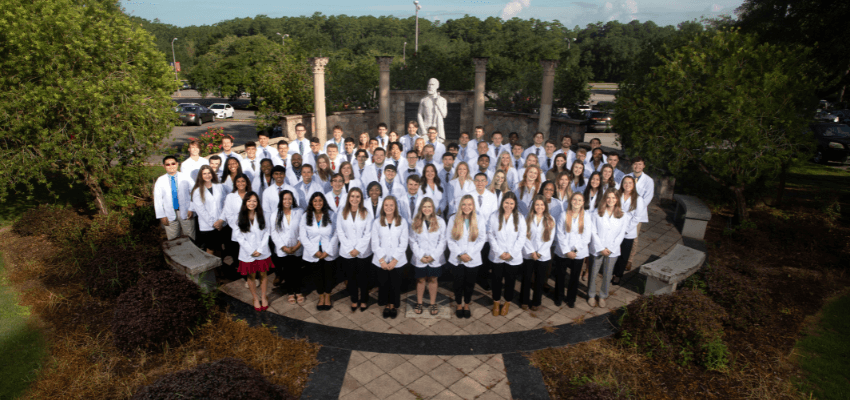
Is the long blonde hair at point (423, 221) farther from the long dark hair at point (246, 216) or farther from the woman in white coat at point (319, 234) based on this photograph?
the long dark hair at point (246, 216)

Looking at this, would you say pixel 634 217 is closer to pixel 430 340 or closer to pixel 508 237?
pixel 508 237

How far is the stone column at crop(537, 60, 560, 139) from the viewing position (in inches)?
597

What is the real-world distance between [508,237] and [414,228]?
137 centimetres

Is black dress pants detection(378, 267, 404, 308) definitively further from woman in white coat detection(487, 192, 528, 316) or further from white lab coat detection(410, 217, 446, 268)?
woman in white coat detection(487, 192, 528, 316)

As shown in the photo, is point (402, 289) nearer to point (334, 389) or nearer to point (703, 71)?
point (334, 389)

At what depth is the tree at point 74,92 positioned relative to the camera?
8.48m

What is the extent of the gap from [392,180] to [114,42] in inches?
254

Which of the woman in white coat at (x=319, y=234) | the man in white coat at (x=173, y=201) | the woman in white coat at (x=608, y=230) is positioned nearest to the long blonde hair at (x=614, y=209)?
the woman in white coat at (x=608, y=230)

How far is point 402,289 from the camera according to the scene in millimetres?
8047

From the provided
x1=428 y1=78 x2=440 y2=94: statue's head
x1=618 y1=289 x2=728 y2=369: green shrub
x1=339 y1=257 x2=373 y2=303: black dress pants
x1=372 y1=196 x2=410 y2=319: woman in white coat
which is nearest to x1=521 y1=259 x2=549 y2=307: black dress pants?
x1=618 y1=289 x2=728 y2=369: green shrub

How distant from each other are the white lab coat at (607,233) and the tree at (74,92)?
8711mm

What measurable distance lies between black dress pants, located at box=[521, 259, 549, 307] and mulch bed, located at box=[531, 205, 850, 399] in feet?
3.62

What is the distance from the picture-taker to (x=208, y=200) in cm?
786

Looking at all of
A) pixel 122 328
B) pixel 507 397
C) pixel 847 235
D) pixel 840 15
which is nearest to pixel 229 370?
pixel 122 328
